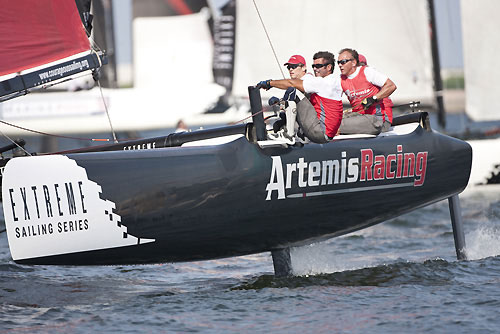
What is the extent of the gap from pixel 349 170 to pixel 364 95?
3.29 ft

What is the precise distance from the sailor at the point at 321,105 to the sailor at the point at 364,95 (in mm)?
391

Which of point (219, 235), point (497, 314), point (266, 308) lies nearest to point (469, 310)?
point (497, 314)

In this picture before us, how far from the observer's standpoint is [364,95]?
6.59 m

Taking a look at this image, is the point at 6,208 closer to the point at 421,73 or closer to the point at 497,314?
the point at 497,314

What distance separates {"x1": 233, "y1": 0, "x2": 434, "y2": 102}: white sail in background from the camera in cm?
1571

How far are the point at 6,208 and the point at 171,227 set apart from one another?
98cm

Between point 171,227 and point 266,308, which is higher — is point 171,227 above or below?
above

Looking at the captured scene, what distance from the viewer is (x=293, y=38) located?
15.8 metres

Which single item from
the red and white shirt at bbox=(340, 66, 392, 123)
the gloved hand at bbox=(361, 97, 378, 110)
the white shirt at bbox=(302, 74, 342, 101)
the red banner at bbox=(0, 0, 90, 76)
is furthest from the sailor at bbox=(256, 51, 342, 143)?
the red banner at bbox=(0, 0, 90, 76)

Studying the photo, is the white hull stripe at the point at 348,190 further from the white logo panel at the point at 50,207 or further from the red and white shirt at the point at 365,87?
the white logo panel at the point at 50,207

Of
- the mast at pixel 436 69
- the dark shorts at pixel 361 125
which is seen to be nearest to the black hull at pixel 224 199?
the dark shorts at pixel 361 125

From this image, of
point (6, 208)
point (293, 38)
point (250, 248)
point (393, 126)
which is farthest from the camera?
point (293, 38)

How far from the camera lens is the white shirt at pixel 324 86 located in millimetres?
5691

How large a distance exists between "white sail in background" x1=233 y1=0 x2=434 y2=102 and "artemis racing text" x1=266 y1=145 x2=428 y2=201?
9.53 m
